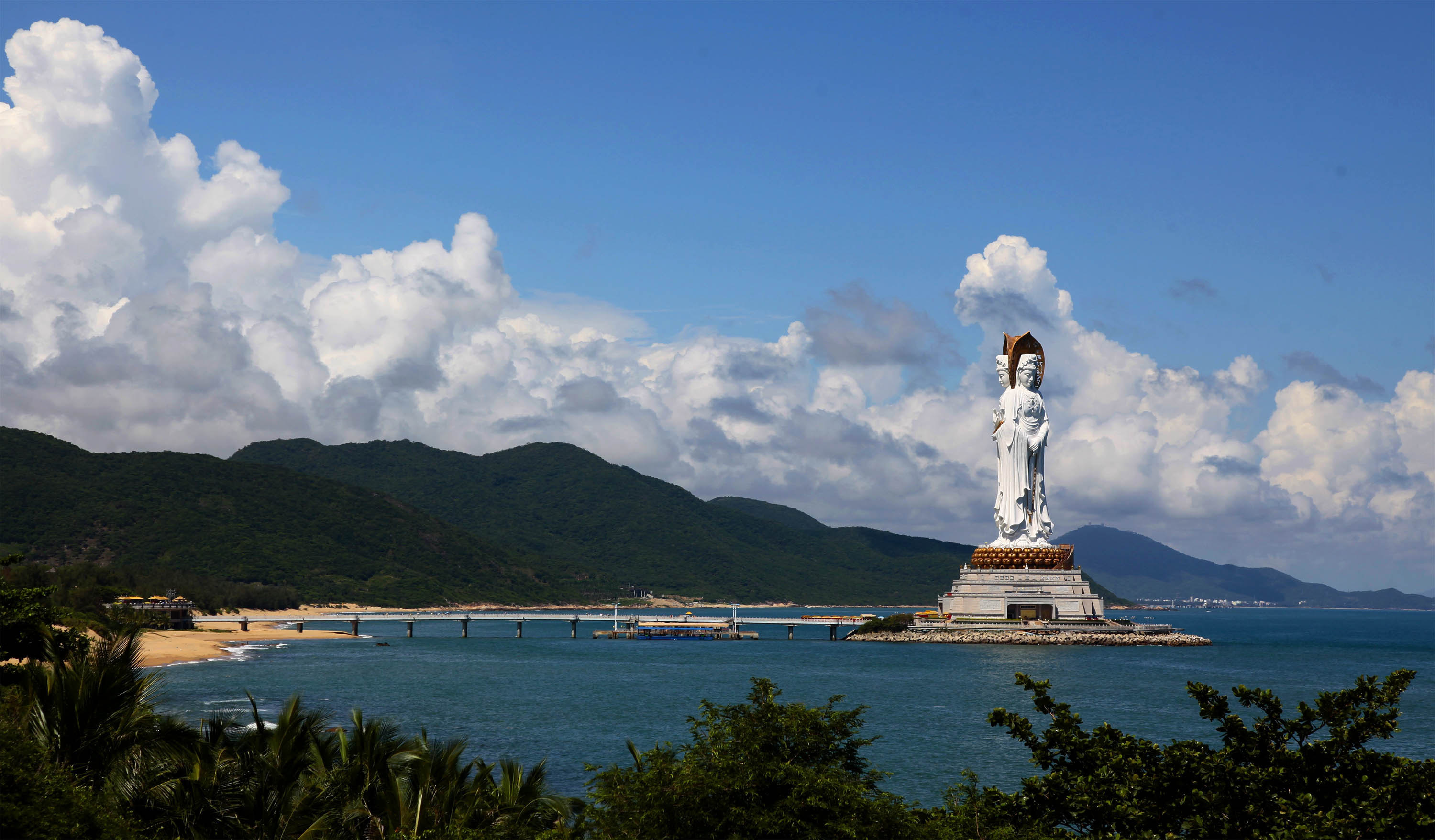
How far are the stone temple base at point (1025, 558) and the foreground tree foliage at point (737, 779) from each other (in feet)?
324

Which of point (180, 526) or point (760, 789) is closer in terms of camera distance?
point (760, 789)

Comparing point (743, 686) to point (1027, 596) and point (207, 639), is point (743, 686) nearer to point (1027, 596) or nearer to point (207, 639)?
point (1027, 596)

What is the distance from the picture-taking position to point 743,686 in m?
73.1

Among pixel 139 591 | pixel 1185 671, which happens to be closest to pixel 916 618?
pixel 1185 671

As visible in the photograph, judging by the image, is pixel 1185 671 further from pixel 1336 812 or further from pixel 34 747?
pixel 34 747

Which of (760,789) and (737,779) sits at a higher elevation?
(737,779)

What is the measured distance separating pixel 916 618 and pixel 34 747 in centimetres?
11123

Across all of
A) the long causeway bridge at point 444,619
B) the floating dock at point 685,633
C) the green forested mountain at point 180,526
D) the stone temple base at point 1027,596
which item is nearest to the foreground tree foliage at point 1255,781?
the stone temple base at point 1027,596

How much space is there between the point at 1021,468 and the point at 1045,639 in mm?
17825

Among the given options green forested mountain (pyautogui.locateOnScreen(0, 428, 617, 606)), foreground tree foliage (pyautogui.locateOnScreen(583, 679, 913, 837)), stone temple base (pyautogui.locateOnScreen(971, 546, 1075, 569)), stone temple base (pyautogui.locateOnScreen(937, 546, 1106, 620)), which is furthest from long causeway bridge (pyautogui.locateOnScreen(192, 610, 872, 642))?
foreground tree foliage (pyautogui.locateOnScreen(583, 679, 913, 837))

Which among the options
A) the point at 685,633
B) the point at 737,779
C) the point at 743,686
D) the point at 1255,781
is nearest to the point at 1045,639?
the point at 743,686

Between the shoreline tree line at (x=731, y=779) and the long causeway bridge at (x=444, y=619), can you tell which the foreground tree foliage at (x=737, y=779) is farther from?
the long causeway bridge at (x=444, y=619)

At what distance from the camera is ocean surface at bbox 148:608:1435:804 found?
4681 cm

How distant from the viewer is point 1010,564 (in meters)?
114
